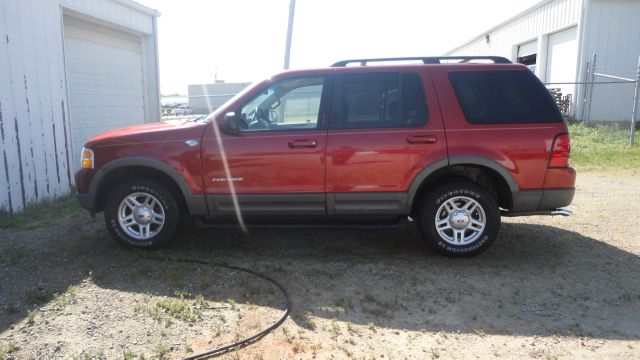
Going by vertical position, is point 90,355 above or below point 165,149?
below

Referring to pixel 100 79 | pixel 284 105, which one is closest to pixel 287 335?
pixel 284 105

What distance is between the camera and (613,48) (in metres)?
14.9

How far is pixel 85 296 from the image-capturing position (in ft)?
13.6

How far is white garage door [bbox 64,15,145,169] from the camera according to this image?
29.0 ft

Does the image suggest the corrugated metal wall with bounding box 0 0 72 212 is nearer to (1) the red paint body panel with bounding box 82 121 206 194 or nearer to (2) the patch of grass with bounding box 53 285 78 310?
(1) the red paint body panel with bounding box 82 121 206 194

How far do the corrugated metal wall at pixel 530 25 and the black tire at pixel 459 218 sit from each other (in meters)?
12.9

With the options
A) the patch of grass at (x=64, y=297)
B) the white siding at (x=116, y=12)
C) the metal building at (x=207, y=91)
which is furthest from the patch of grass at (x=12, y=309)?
the metal building at (x=207, y=91)

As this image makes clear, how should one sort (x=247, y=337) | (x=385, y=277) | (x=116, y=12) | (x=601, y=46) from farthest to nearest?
(x=601, y=46), (x=116, y=12), (x=385, y=277), (x=247, y=337)

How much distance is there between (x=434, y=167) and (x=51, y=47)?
20.4ft

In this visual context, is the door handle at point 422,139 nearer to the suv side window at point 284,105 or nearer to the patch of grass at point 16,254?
the suv side window at point 284,105

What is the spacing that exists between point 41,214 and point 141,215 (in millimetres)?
2671

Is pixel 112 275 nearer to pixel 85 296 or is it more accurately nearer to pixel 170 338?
pixel 85 296

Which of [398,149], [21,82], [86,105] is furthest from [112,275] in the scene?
[86,105]

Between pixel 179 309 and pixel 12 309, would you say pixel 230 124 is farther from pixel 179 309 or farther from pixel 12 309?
pixel 12 309
